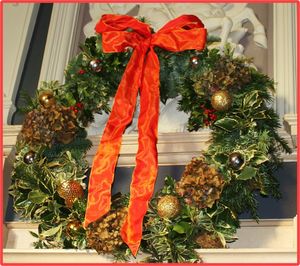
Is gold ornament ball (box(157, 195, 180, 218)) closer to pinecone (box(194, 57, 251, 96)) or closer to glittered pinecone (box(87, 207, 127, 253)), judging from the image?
glittered pinecone (box(87, 207, 127, 253))

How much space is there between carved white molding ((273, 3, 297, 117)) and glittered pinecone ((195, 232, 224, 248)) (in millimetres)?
722

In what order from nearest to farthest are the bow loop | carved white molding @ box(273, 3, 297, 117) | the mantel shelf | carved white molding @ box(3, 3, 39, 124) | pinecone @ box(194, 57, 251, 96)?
the mantel shelf → pinecone @ box(194, 57, 251, 96) → the bow loop → carved white molding @ box(273, 3, 297, 117) → carved white molding @ box(3, 3, 39, 124)

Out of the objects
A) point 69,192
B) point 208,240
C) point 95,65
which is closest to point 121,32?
point 95,65

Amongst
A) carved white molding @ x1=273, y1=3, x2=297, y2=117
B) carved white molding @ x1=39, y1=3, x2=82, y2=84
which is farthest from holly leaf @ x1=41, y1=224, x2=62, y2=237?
carved white molding @ x1=273, y1=3, x2=297, y2=117

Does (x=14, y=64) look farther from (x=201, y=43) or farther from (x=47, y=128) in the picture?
(x=201, y=43)

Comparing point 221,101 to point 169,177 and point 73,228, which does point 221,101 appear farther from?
point 73,228

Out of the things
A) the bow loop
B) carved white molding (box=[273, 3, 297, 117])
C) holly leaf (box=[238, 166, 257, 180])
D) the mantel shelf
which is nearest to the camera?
the mantel shelf

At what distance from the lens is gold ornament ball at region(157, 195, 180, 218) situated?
5.83ft

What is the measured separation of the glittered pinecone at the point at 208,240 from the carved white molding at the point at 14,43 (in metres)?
1.13

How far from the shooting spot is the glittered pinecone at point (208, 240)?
1.82 meters

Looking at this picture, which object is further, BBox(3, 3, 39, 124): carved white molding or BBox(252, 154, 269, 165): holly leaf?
BBox(3, 3, 39, 124): carved white molding

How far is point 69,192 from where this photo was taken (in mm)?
1946

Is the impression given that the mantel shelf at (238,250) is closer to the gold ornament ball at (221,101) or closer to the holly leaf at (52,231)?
the holly leaf at (52,231)

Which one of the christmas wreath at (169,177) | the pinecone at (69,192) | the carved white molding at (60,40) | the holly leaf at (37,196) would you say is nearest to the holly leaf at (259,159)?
the christmas wreath at (169,177)
